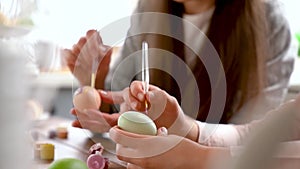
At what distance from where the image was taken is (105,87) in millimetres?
1222

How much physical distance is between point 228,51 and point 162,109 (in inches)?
18.8

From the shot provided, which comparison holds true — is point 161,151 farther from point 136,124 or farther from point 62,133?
point 62,133

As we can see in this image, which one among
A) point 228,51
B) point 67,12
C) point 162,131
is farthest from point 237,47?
point 67,12

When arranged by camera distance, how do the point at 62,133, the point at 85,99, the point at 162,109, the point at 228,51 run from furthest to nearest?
the point at 228,51
the point at 62,133
the point at 85,99
the point at 162,109

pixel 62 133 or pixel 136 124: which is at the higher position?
pixel 136 124

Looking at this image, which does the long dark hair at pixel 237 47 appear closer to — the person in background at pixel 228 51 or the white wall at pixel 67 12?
the person in background at pixel 228 51

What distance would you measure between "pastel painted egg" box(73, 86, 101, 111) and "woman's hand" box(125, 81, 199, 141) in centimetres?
13

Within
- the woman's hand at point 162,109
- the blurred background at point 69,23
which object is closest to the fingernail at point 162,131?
the woman's hand at point 162,109

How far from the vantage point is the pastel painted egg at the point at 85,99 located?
93cm

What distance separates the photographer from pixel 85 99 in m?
0.94

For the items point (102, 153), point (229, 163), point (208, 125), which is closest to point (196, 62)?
point (208, 125)

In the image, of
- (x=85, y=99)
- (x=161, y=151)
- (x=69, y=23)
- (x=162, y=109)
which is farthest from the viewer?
(x=69, y=23)

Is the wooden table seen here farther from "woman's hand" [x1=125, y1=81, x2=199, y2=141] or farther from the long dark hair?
the long dark hair

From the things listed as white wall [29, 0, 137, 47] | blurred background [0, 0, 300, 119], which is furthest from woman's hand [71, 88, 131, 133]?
white wall [29, 0, 137, 47]
